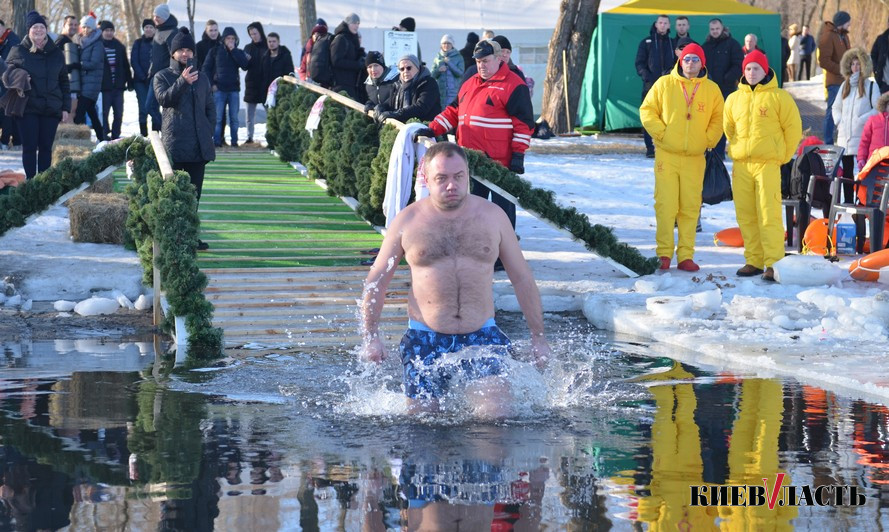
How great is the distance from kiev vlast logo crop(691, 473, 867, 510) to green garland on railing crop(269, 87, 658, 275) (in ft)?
18.9

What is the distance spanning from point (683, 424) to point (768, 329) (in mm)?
2943

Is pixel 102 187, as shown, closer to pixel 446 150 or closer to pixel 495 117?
pixel 495 117

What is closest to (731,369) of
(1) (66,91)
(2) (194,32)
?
(1) (66,91)

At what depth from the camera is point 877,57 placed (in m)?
18.3

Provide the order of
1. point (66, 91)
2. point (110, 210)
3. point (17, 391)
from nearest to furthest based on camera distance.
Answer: point (17, 391), point (110, 210), point (66, 91)

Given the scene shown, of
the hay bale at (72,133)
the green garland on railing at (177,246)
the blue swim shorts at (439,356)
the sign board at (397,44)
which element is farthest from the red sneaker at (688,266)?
the hay bale at (72,133)

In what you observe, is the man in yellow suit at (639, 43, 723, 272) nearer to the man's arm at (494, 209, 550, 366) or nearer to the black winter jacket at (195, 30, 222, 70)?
the man's arm at (494, 209, 550, 366)

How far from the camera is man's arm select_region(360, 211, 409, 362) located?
22.1 ft

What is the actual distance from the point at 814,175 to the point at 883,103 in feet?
3.08

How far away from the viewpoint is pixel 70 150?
16219mm

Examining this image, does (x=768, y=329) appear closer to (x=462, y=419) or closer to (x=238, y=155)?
(x=462, y=419)

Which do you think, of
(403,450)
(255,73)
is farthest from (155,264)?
(255,73)

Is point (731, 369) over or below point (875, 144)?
below

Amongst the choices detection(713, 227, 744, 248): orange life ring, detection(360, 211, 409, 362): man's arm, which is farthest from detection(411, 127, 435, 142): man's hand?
detection(360, 211, 409, 362): man's arm
